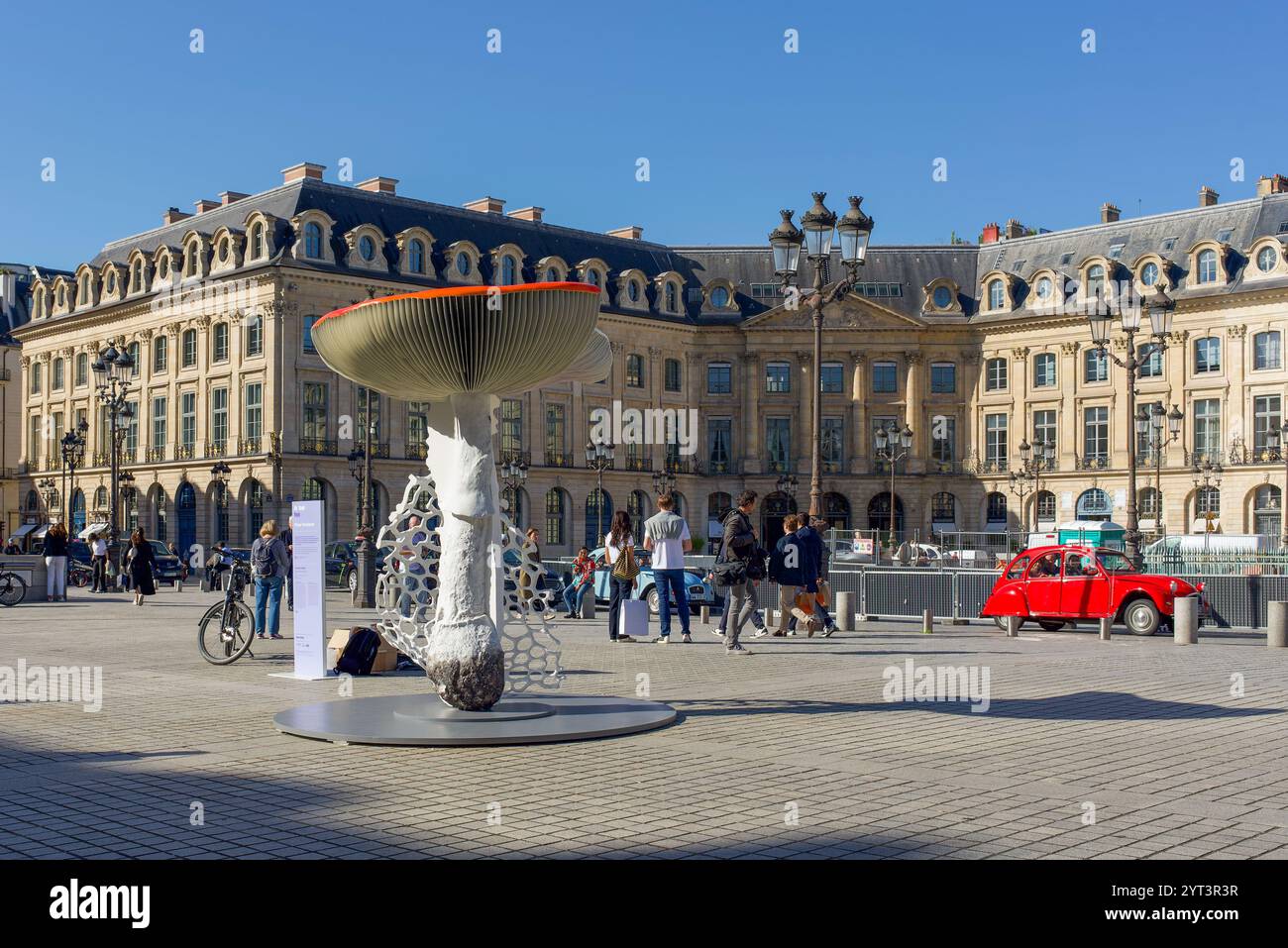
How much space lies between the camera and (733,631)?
18.3 meters

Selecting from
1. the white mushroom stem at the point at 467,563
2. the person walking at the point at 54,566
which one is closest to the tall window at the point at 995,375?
the person walking at the point at 54,566

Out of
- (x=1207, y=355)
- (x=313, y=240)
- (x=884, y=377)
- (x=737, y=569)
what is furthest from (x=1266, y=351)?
(x=737, y=569)

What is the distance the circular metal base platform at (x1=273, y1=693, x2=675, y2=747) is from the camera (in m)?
10.3

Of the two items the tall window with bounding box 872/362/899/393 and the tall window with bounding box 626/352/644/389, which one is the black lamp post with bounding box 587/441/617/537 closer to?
the tall window with bounding box 626/352/644/389

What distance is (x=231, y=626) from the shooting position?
16.9m

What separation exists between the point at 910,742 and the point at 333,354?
17.0 feet

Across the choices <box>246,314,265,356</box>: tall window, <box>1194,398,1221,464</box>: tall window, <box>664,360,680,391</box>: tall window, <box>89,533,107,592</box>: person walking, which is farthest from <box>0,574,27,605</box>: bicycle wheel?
<box>1194,398,1221,464</box>: tall window

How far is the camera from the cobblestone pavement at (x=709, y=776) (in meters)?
7.12

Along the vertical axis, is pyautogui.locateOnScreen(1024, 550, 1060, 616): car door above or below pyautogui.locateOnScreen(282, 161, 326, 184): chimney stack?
below

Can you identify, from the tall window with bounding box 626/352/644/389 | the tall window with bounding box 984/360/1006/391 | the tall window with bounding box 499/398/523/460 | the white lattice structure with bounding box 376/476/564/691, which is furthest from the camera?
the tall window with bounding box 984/360/1006/391

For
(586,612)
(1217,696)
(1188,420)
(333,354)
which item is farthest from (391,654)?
(1188,420)

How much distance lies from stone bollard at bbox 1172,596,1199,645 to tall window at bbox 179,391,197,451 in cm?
5287

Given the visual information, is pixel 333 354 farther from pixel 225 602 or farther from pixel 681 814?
pixel 225 602

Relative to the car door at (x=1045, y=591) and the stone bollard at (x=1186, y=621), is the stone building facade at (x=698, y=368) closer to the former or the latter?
the car door at (x=1045, y=591)
